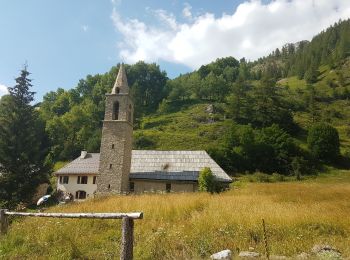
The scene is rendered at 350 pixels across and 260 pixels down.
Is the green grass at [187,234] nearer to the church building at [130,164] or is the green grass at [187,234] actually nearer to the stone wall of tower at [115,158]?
the stone wall of tower at [115,158]

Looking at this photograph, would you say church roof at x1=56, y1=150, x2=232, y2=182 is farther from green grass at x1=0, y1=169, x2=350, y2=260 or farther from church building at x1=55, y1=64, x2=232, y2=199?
green grass at x1=0, y1=169, x2=350, y2=260

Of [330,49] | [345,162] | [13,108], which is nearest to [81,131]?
[13,108]

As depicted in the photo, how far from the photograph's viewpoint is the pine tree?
105 feet

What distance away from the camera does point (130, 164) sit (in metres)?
39.4

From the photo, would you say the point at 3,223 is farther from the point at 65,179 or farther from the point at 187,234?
the point at 65,179

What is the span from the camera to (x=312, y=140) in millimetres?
66812

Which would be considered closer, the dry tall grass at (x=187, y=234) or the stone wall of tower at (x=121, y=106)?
the dry tall grass at (x=187, y=234)

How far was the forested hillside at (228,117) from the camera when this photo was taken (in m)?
61.1

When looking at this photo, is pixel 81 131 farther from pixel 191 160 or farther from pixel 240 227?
pixel 240 227

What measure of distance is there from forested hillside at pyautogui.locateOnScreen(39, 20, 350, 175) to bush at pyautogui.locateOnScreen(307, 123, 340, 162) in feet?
0.54

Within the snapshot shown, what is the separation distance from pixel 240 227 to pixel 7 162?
28269 millimetres

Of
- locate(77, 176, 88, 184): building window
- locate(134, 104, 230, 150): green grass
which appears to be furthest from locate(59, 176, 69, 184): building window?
locate(134, 104, 230, 150): green grass

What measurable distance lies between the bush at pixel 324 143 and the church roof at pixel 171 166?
3123 cm

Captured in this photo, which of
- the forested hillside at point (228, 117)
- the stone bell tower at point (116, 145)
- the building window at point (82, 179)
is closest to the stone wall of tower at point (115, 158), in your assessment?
the stone bell tower at point (116, 145)
